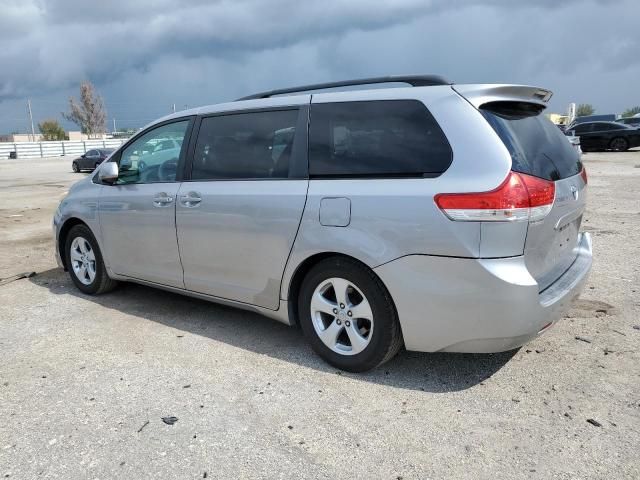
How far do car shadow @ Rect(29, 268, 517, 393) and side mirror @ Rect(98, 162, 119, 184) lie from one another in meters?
1.18

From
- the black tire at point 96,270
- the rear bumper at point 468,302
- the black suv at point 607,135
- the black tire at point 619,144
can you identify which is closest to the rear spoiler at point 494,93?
the rear bumper at point 468,302

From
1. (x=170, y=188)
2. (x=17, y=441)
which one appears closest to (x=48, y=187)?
(x=170, y=188)

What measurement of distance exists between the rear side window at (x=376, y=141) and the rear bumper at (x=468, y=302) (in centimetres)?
57

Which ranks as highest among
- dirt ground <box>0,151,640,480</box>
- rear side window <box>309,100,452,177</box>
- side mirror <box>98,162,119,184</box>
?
→ rear side window <box>309,100,452,177</box>

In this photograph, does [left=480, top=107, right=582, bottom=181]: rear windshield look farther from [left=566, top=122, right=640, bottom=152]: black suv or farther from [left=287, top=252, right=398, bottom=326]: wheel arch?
[left=566, top=122, right=640, bottom=152]: black suv

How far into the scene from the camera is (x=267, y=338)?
418 cm

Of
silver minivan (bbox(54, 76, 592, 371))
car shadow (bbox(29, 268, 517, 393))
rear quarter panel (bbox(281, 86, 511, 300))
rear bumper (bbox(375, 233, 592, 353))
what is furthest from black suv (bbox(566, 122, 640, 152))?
rear bumper (bbox(375, 233, 592, 353))

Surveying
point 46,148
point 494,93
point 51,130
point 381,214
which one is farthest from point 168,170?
point 51,130

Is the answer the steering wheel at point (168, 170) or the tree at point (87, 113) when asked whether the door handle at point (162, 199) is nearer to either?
the steering wheel at point (168, 170)

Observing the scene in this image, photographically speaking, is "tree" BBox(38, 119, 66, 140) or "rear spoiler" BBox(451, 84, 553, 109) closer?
"rear spoiler" BBox(451, 84, 553, 109)

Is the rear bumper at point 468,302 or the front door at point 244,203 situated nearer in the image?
the rear bumper at point 468,302

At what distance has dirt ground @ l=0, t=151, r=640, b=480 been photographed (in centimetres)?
261

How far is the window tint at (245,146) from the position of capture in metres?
3.74

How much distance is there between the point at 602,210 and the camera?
9.80m
